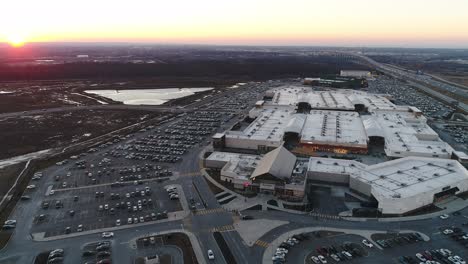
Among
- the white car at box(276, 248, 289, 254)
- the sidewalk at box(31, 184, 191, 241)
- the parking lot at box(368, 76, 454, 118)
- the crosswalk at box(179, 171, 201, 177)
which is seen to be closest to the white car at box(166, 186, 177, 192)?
the sidewalk at box(31, 184, 191, 241)

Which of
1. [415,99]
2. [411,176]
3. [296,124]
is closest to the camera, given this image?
[411,176]

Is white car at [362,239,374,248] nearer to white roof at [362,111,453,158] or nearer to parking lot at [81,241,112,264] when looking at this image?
parking lot at [81,241,112,264]

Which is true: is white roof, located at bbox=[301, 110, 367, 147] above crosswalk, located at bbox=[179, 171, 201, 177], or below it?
above

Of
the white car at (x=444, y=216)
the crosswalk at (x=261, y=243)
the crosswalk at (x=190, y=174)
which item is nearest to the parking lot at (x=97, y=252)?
the crosswalk at (x=261, y=243)


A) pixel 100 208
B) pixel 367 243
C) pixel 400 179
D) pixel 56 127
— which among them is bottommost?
pixel 56 127

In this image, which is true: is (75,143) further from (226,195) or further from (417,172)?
(417,172)

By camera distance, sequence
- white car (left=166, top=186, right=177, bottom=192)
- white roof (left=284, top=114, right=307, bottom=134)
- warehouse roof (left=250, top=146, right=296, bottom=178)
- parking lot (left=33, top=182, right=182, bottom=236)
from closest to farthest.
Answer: parking lot (left=33, top=182, right=182, bottom=236), warehouse roof (left=250, top=146, right=296, bottom=178), white car (left=166, top=186, right=177, bottom=192), white roof (left=284, top=114, right=307, bottom=134)

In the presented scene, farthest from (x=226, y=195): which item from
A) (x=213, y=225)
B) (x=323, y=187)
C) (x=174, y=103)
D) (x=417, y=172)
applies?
(x=174, y=103)

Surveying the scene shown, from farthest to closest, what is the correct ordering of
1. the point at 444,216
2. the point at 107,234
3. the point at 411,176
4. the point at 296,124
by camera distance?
1. the point at 296,124
2. the point at 411,176
3. the point at 444,216
4. the point at 107,234

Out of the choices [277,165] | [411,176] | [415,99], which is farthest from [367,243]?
[415,99]

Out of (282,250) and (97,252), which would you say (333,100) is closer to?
(282,250)

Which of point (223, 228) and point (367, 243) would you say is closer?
point (367, 243)
